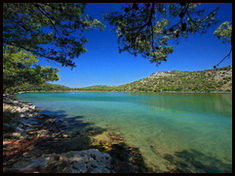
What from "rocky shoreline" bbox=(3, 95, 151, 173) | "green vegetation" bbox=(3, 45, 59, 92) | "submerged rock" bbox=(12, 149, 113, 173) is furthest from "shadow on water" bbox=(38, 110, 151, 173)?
"green vegetation" bbox=(3, 45, 59, 92)

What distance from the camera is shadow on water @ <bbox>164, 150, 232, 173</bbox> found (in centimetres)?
446

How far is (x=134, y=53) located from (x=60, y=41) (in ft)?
13.4

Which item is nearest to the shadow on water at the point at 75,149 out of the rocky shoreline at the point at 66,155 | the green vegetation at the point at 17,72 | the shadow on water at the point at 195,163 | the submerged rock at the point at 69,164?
the rocky shoreline at the point at 66,155

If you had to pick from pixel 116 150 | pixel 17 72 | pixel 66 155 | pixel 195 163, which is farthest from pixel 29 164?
pixel 17 72

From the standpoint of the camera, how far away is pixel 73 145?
5906 millimetres

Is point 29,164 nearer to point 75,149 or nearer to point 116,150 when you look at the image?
point 75,149

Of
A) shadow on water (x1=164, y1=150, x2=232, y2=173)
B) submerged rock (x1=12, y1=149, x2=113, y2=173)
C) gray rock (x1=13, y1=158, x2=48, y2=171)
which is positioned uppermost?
gray rock (x1=13, y1=158, x2=48, y2=171)

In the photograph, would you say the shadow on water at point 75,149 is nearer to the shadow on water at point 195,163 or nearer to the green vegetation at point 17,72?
the shadow on water at point 195,163

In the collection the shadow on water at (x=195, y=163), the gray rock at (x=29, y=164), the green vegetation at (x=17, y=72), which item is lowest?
the shadow on water at (x=195, y=163)

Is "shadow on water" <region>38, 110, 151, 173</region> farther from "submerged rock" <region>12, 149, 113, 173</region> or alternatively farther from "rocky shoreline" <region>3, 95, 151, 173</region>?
"submerged rock" <region>12, 149, 113, 173</region>

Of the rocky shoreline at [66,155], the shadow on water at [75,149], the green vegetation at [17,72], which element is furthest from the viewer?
the green vegetation at [17,72]

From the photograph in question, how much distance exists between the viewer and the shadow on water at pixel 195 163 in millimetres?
4459

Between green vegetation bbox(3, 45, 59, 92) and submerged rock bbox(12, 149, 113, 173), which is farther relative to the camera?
green vegetation bbox(3, 45, 59, 92)

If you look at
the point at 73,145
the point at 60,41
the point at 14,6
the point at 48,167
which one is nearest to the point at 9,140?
the point at 73,145
